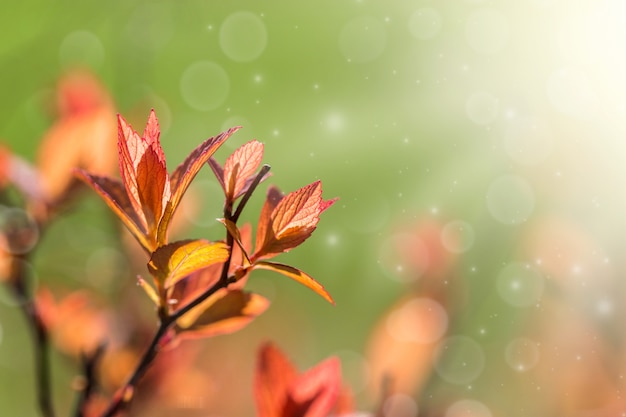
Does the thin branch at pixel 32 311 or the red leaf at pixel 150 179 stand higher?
the red leaf at pixel 150 179

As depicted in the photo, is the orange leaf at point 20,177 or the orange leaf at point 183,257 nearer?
the orange leaf at point 183,257

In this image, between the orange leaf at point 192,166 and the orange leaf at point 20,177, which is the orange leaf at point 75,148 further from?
the orange leaf at point 192,166

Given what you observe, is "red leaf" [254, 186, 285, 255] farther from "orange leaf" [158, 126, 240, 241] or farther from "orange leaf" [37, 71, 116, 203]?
"orange leaf" [37, 71, 116, 203]

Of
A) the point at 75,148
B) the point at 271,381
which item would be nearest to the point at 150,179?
the point at 271,381

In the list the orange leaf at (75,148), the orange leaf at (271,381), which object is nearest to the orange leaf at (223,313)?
the orange leaf at (271,381)

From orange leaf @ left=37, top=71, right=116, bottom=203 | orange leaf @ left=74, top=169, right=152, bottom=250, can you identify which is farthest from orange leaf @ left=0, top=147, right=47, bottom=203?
orange leaf @ left=74, top=169, right=152, bottom=250

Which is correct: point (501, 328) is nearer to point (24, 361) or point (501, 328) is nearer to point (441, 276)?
point (441, 276)

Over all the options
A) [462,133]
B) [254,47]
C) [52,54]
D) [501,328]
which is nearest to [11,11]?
[52,54]
